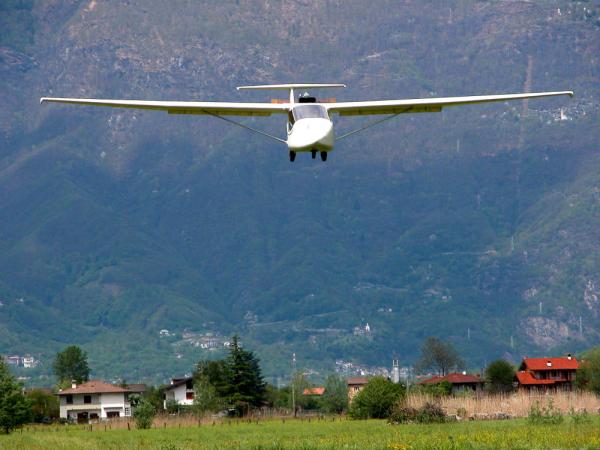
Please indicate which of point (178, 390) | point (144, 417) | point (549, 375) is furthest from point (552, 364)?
point (144, 417)

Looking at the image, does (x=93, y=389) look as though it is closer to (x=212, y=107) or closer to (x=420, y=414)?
(x=420, y=414)

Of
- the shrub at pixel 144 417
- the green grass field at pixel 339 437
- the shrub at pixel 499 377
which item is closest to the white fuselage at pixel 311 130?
the green grass field at pixel 339 437

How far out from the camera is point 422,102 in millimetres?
68938

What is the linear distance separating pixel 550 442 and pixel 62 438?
38.5m

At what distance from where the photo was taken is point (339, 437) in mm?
81562

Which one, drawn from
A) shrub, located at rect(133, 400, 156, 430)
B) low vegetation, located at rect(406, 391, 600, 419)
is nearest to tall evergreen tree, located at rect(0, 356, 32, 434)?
shrub, located at rect(133, 400, 156, 430)

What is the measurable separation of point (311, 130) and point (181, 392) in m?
116

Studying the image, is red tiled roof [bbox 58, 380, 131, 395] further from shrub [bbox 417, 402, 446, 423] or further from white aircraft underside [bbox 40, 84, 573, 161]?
white aircraft underside [bbox 40, 84, 573, 161]

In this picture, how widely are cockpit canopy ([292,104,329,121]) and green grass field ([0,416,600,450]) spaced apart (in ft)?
49.2

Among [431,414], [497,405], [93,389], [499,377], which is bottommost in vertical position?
[431,414]

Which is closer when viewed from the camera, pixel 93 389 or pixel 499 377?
pixel 93 389

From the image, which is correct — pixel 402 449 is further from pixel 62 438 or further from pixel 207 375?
pixel 207 375

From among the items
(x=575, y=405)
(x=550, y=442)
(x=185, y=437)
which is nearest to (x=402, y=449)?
(x=550, y=442)

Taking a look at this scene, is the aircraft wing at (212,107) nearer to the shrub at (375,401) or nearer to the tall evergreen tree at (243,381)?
the shrub at (375,401)
